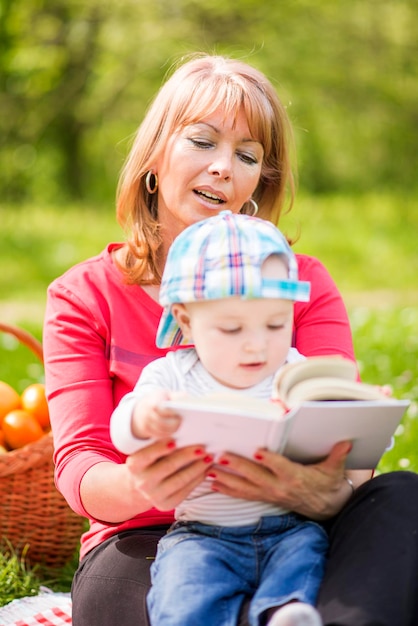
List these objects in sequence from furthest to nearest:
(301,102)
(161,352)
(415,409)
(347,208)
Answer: (301,102), (347,208), (415,409), (161,352)

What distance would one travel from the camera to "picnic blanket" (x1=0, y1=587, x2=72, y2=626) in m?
2.87

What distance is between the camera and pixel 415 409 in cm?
440

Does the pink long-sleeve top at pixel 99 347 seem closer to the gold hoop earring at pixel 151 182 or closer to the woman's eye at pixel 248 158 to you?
the gold hoop earring at pixel 151 182

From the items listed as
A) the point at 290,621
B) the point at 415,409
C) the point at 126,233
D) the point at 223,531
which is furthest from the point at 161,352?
the point at 415,409

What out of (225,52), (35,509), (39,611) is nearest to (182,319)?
(39,611)

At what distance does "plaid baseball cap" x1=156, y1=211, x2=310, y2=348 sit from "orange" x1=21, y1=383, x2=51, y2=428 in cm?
169

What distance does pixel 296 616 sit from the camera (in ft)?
5.74

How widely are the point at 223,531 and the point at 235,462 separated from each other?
0.20m

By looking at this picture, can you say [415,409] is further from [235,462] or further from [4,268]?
[4,268]

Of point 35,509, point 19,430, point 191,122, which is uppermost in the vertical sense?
point 191,122

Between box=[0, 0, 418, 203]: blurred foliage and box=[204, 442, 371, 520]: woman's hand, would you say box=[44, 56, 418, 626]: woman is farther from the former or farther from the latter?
box=[0, 0, 418, 203]: blurred foliage

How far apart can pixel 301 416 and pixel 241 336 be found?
0.23m

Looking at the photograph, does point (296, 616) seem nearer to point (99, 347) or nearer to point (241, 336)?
point (241, 336)

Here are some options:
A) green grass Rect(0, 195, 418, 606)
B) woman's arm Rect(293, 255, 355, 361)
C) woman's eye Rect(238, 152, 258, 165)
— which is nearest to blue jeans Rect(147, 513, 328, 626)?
woman's arm Rect(293, 255, 355, 361)
